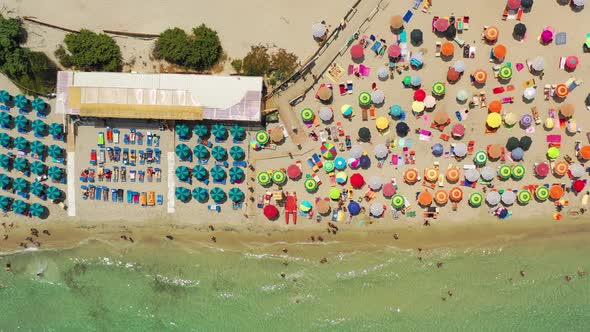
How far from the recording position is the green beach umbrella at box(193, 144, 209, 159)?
1792cm

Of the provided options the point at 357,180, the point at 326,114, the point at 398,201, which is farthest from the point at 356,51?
the point at 398,201

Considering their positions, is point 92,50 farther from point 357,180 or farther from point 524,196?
point 524,196

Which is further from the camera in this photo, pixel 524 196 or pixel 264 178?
pixel 264 178

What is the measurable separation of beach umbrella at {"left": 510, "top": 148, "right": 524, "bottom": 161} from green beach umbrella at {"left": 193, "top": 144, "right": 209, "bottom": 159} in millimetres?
11937

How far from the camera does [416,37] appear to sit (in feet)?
57.6

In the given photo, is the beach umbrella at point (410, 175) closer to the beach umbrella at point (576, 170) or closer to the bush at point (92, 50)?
the beach umbrella at point (576, 170)

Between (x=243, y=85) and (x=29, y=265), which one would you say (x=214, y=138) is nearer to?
(x=243, y=85)

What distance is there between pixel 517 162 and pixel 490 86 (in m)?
3.17

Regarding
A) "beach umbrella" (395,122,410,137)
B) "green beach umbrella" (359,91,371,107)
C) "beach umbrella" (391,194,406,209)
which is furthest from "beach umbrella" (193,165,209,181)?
"beach umbrella" (395,122,410,137)

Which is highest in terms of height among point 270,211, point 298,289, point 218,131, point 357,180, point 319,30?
point 319,30

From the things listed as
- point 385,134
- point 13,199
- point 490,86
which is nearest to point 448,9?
point 490,86

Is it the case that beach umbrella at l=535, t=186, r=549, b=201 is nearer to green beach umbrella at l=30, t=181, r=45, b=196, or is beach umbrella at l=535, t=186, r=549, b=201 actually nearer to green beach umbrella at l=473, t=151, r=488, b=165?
green beach umbrella at l=473, t=151, r=488, b=165

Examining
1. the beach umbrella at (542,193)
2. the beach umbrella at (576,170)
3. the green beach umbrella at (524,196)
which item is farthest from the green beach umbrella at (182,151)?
the beach umbrella at (576,170)

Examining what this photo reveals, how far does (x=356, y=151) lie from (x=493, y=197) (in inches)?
221
